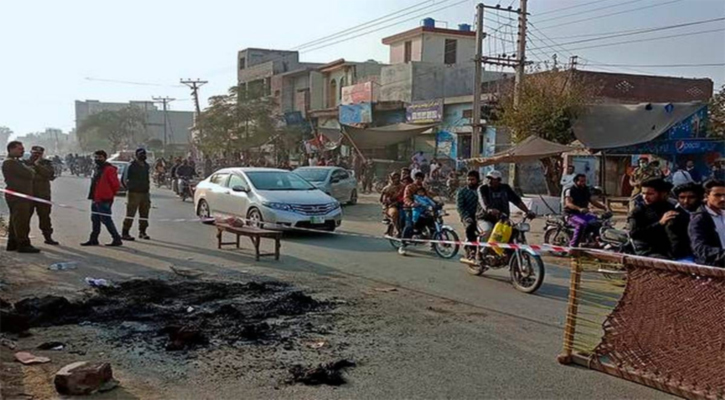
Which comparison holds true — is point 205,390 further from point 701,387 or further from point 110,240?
point 110,240

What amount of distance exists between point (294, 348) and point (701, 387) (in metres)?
3.25

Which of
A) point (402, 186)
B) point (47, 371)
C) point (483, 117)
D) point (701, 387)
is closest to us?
point (701, 387)

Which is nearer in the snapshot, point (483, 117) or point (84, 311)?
point (84, 311)

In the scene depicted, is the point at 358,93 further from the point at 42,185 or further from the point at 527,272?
Answer: the point at 527,272

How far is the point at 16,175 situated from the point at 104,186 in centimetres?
156

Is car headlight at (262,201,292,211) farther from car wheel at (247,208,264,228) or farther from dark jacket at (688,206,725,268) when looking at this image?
dark jacket at (688,206,725,268)

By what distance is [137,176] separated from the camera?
13.1 m

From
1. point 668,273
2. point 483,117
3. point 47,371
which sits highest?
point 483,117

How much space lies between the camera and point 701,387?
4.57 m

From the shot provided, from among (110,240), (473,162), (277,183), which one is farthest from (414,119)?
(110,240)

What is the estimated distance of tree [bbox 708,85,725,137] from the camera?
22.1m

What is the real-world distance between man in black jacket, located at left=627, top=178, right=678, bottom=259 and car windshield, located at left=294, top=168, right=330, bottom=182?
51.9ft

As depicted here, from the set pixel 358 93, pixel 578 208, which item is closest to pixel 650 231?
pixel 578 208

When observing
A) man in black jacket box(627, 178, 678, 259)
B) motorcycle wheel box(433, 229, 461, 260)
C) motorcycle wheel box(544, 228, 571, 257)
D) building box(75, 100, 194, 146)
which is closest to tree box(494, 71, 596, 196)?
motorcycle wheel box(544, 228, 571, 257)
